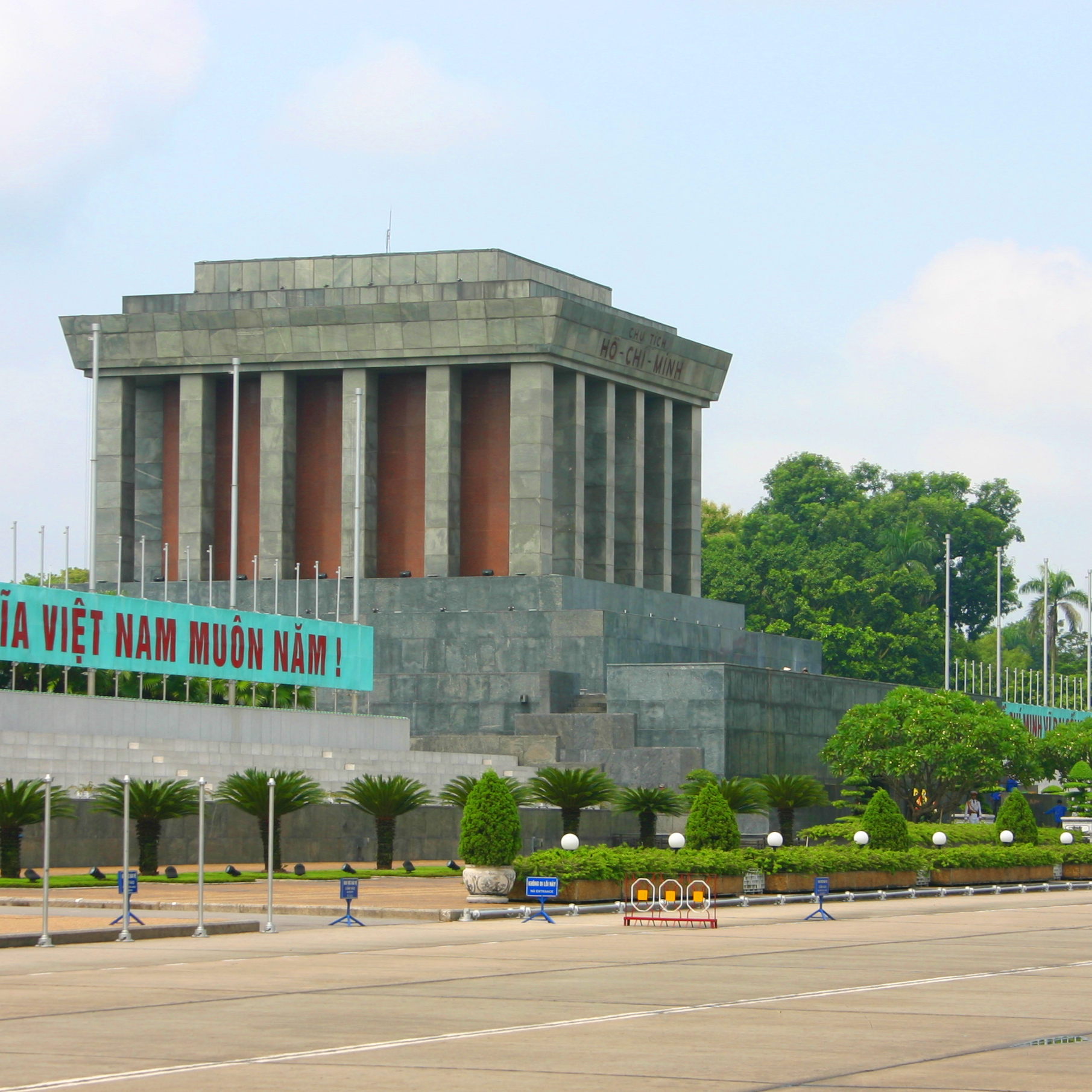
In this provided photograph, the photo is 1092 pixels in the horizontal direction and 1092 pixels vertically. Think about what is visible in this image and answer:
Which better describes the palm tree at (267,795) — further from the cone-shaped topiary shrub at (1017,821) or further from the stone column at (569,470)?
the stone column at (569,470)

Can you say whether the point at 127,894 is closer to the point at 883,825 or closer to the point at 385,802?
the point at 385,802

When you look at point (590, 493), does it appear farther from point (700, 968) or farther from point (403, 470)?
point (700, 968)

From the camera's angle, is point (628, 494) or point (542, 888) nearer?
point (542, 888)

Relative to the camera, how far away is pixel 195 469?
247ft

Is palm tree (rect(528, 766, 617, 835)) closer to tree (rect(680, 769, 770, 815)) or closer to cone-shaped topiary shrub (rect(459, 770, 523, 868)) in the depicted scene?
tree (rect(680, 769, 770, 815))

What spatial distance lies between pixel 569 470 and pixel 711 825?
35.6 meters

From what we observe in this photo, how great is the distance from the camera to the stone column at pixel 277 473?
73.9 meters

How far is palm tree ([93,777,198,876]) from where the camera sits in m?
40.9

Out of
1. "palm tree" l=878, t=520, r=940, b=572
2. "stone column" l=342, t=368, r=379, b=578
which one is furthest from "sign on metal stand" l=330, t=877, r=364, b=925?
"palm tree" l=878, t=520, r=940, b=572

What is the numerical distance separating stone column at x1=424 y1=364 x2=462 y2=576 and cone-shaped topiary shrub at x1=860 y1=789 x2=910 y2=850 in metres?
29.6

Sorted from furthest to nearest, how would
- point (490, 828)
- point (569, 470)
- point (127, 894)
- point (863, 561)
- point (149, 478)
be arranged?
point (863, 561) → point (149, 478) → point (569, 470) → point (490, 828) → point (127, 894)

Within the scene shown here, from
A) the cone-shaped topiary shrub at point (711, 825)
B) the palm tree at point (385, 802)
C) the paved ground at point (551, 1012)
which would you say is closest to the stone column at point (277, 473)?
the palm tree at point (385, 802)

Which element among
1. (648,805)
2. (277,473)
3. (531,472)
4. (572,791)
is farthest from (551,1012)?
(277,473)

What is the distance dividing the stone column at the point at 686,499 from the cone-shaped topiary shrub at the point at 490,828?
47992 millimetres
